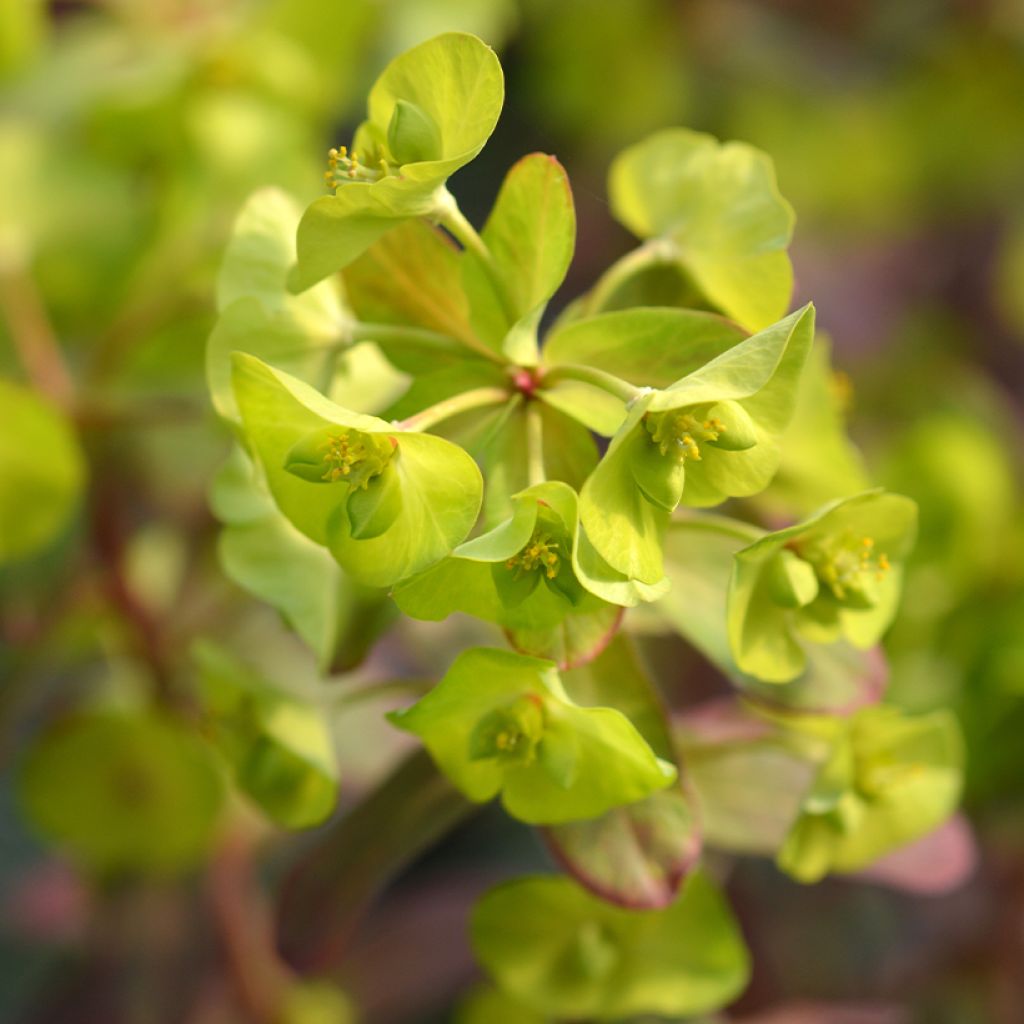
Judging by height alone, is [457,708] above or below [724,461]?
below

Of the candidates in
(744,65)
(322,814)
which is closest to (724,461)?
(322,814)

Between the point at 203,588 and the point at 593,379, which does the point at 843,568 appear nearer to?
the point at 593,379

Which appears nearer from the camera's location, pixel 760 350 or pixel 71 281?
pixel 760 350

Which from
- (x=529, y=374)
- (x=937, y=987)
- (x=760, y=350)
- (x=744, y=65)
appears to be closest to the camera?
(x=760, y=350)

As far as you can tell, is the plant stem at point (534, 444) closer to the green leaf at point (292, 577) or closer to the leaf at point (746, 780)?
the green leaf at point (292, 577)

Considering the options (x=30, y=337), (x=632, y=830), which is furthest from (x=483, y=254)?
(x=30, y=337)

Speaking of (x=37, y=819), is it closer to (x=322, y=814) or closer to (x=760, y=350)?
(x=322, y=814)
